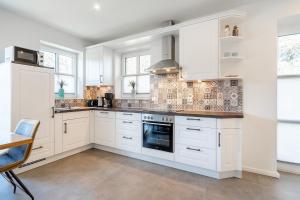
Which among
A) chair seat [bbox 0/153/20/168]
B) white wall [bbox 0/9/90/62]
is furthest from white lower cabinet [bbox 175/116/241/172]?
white wall [bbox 0/9/90/62]

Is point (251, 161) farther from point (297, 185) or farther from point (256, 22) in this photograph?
point (256, 22)

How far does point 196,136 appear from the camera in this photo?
2.47m

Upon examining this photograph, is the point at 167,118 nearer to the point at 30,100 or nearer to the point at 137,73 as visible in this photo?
the point at 137,73

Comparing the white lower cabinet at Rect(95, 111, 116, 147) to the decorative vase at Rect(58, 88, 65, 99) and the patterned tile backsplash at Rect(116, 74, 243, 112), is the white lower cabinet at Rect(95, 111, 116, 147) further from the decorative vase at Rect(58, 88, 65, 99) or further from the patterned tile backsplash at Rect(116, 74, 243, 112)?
the decorative vase at Rect(58, 88, 65, 99)

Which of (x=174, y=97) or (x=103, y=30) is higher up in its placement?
(x=103, y=30)

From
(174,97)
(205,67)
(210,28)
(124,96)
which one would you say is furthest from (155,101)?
(210,28)

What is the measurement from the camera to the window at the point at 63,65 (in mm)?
3662

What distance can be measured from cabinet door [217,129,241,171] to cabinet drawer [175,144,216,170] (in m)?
0.10

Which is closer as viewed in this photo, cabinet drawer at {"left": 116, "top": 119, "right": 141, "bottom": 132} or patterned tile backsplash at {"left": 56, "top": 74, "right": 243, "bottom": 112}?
patterned tile backsplash at {"left": 56, "top": 74, "right": 243, "bottom": 112}

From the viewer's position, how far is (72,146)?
10.6 ft

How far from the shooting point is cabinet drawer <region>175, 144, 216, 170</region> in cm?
236

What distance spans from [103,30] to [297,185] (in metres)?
4.20

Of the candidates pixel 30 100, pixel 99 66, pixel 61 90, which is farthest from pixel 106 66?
pixel 30 100

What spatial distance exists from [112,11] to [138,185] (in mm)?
2739
